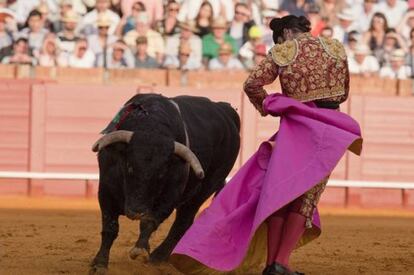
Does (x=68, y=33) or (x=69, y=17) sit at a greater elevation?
(x=69, y=17)

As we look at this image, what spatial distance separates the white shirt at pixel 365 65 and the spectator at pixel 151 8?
2007mm

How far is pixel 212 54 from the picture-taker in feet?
35.1

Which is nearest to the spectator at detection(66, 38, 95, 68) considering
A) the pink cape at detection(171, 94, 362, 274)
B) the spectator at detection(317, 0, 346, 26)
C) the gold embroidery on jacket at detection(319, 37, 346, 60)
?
the spectator at detection(317, 0, 346, 26)

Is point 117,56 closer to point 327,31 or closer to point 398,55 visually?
point 327,31

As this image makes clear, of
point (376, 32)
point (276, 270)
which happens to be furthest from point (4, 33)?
point (276, 270)

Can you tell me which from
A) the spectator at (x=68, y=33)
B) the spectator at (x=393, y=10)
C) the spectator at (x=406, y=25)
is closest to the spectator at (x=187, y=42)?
the spectator at (x=68, y=33)

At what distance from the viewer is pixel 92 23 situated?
416 inches

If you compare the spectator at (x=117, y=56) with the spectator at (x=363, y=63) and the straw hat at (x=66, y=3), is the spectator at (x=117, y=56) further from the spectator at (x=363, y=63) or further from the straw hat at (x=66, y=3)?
the spectator at (x=363, y=63)

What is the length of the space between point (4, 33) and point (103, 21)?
0.97 meters

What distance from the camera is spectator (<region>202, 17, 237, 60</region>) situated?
417 inches

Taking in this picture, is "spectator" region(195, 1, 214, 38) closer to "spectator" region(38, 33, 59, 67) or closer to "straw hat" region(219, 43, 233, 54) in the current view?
"straw hat" region(219, 43, 233, 54)

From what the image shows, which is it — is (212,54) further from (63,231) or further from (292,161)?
(292,161)

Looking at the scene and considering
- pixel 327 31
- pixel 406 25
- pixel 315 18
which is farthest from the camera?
pixel 406 25

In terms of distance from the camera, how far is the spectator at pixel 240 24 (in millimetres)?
10672
